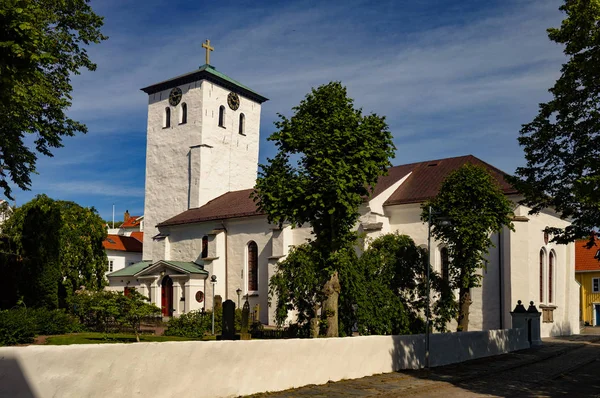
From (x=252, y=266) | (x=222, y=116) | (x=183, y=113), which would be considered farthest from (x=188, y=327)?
(x=183, y=113)

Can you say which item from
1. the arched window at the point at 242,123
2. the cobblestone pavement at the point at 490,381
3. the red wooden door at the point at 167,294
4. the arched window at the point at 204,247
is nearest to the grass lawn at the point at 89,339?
the cobblestone pavement at the point at 490,381

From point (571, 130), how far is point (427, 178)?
18.2 metres

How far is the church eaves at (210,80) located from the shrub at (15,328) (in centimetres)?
2869

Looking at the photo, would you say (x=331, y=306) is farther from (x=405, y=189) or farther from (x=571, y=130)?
(x=405, y=189)

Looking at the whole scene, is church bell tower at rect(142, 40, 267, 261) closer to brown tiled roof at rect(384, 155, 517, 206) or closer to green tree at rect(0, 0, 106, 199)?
brown tiled roof at rect(384, 155, 517, 206)

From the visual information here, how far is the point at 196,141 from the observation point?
47594 millimetres

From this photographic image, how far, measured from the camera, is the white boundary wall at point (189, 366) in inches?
322

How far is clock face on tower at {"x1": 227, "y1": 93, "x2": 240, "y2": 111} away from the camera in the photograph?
49.5 m

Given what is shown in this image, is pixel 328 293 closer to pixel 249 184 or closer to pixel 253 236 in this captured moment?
pixel 253 236

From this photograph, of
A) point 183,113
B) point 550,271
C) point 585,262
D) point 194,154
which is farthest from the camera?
point 585,262

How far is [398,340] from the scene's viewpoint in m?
17.4

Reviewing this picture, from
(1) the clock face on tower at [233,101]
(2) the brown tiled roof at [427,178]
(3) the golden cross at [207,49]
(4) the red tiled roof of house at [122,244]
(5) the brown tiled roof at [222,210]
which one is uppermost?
(3) the golden cross at [207,49]

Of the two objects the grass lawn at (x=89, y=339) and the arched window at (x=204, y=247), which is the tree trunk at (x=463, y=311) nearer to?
the grass lawn at (x=89, y=339)

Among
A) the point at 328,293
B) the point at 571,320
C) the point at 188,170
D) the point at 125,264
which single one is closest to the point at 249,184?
the point at 188,170
